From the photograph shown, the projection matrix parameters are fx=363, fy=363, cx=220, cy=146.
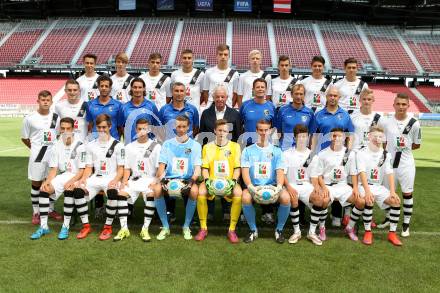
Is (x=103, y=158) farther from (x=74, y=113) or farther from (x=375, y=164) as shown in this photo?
(x=375, y=164)

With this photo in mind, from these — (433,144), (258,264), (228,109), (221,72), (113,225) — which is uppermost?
(221,72)

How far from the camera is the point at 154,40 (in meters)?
38.1

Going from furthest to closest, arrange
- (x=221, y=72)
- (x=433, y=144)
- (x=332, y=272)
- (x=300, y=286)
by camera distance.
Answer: (x=433, y=144), (x=221, y=72), (x=332, y=272), (x=300, y=286)

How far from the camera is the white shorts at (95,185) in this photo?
495 cm

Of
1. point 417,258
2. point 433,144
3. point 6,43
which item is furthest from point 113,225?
point 6,43

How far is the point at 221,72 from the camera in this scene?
6391mm

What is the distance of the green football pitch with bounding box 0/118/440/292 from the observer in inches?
140

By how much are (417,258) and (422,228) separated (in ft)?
4.31

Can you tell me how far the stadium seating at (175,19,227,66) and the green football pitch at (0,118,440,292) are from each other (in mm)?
32114

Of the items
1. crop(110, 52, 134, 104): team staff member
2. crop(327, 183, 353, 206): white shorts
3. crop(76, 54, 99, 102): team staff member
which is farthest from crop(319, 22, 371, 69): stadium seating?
crop(327, 183, 353, 206): white shorts

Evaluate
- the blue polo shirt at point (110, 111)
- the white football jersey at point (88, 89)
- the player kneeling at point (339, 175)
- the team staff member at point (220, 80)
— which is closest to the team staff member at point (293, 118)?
the player kneeling at point (339, 175)

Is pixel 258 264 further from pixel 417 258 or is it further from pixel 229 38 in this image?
pixel 229 38

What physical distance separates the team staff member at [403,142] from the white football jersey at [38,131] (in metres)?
5.06

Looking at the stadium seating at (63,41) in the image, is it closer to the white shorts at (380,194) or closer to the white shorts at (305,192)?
the white shorts at (305,192)
